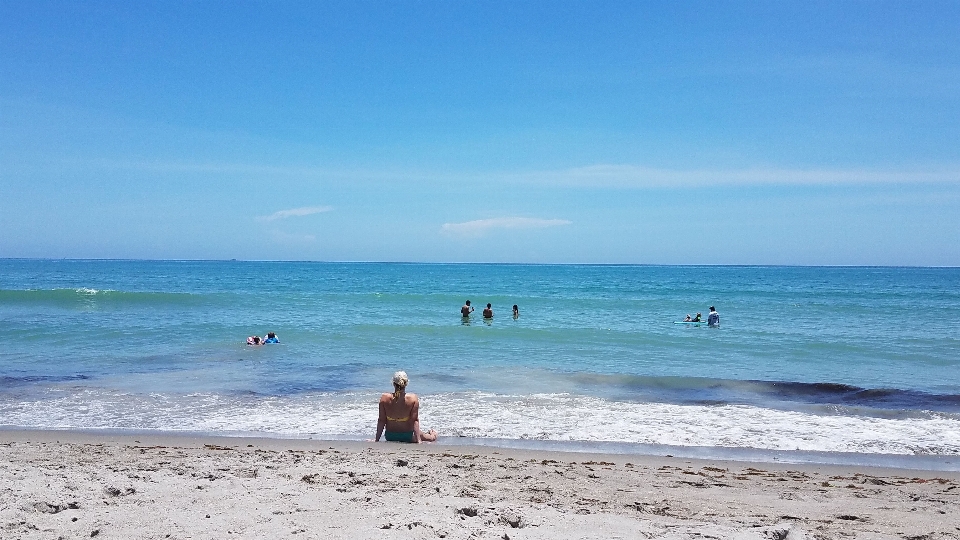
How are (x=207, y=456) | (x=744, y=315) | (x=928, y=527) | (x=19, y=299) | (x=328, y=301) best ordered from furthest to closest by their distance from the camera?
1. (x=328, y=301)
2. (x=19, y=299)
3. (x=744, y=315)
4. (x=207, y=456)
5. (x=928, y=527)

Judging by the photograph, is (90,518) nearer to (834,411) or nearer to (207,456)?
(207,456)

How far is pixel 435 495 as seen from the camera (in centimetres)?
554

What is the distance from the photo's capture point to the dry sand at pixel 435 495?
4672 millimetres

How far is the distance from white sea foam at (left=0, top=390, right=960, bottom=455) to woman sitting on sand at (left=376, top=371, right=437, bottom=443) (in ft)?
2.77

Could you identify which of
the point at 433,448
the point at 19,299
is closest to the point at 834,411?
the point at 433,448

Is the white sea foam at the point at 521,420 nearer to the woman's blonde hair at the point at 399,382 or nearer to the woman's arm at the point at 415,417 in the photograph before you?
the woman's arm at the point at 415,417

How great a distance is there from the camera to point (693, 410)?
429 inches

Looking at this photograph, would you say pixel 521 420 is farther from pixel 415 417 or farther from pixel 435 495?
pixel 435 495

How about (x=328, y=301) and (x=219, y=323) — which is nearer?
(x=219, y=323)

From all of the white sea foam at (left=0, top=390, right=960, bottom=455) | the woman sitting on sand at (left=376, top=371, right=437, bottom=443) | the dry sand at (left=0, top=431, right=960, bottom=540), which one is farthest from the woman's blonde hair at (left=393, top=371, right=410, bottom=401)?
the white sea foam at (left=0, top=390, right=960, bottom=455)

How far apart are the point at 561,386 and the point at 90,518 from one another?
958 cm

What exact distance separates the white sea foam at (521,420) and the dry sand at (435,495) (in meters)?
1.27

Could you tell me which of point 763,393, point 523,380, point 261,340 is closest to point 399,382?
point 523,380

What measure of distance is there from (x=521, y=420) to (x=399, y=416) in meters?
2.47
